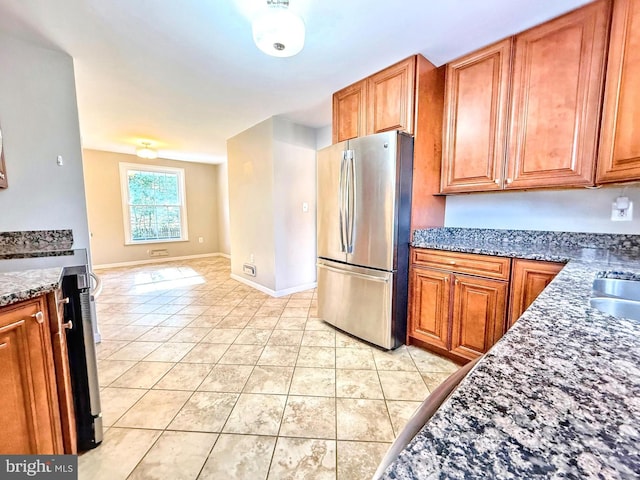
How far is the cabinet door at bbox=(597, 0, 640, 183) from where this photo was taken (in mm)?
1390

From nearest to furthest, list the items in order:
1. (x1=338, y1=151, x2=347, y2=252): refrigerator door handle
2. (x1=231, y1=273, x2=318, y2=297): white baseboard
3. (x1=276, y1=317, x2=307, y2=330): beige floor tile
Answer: (x1=338, y1=151, x2=347, y2=252): refrigerator door handle → (x1=276, y1=317, x2=307, y2=330): beige floor tile → (x1=231, y1=273, x2=318, y2=297): white baseboard

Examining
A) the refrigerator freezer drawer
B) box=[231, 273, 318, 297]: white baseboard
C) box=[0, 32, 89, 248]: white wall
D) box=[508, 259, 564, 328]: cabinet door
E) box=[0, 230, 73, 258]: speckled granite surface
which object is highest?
→ box=[0, 32, 89, 248]: white wall

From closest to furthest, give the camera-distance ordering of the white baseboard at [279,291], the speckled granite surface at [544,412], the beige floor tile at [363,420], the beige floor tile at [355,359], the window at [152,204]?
the speckled granite surface at [544,412] < the beige floor tile at [363,420] < the beige floor tile at [355,359] < the white baseboard at [279,291] < the window at [152,204]

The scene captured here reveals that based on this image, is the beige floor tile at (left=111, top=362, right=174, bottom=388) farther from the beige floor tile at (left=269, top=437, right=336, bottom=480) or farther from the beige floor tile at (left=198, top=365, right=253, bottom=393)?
the beige floor tile at (left=269, top=437, right=336, bottom=480)

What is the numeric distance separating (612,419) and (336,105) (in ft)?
9.08

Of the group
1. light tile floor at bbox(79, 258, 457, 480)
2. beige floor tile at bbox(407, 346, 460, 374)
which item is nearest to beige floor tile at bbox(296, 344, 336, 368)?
light tile floor at bbox(79, 258, 457, 480)

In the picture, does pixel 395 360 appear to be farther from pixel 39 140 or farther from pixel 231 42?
pixel 39 140

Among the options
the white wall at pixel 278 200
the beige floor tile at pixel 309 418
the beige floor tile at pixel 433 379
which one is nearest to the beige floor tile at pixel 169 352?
the beige floor tile at pixel 309 418

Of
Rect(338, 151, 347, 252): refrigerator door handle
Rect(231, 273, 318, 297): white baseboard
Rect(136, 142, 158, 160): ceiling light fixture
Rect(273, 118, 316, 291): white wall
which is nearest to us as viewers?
Rect(338, 151, 347, 252): refrigerator door handle

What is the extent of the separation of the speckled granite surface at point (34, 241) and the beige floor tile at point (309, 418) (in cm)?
202

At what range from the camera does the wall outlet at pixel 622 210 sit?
1.67 metres

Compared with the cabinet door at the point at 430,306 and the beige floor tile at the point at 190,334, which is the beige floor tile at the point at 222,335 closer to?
the beige floor tile at the point at 190,334

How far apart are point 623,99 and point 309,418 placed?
2.41 m

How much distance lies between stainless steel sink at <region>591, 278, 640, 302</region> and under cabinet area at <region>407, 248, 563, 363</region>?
0.32 metres
